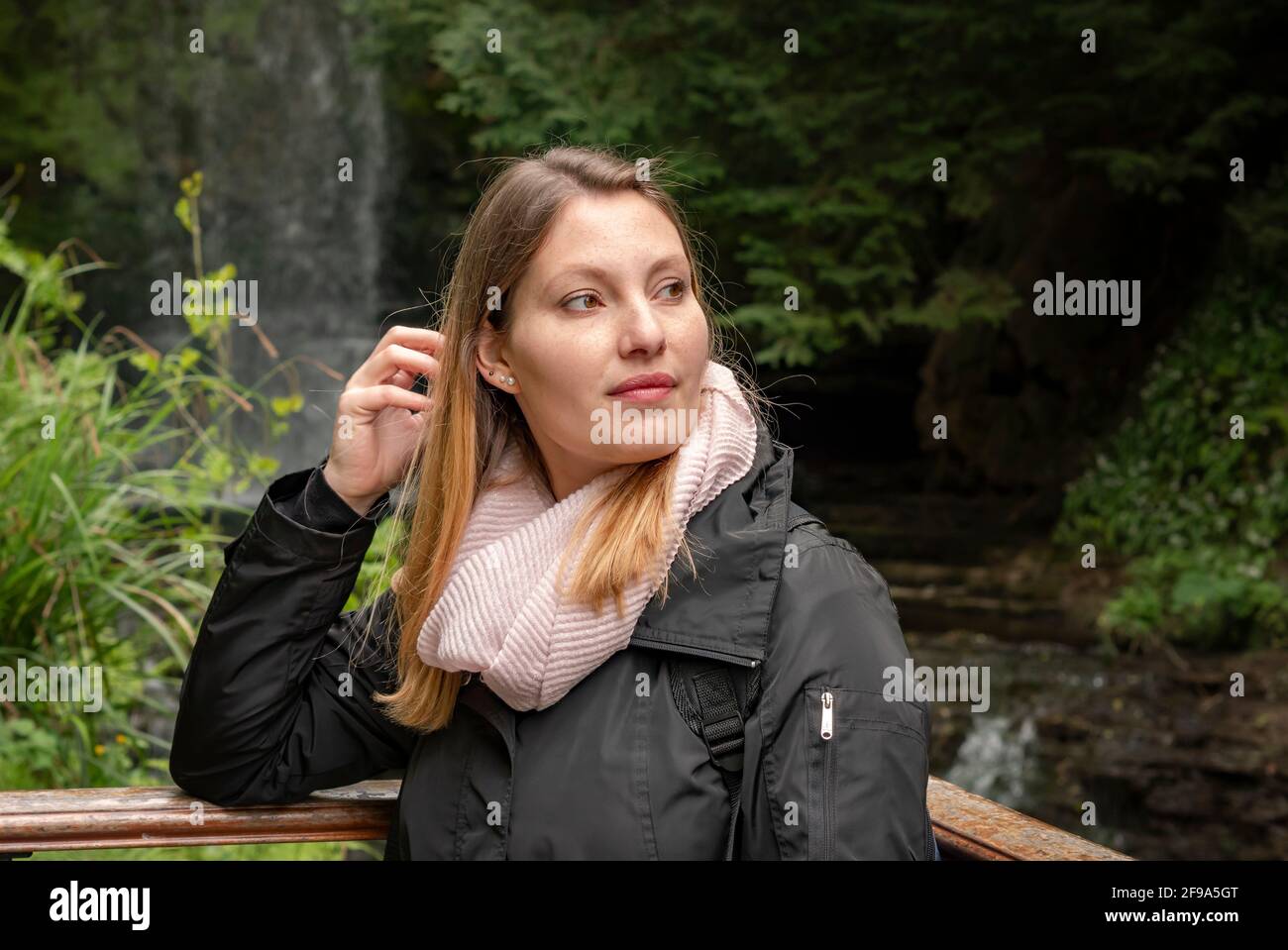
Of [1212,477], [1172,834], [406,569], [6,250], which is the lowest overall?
[1172,834]

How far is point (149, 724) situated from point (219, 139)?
699cm

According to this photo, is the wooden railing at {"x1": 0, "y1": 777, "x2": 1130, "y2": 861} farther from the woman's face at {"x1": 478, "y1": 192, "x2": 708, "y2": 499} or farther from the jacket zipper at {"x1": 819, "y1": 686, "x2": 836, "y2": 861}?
the woman's face at {"x1": 478, "y1": 192, "x2": 708, "y2": 499}

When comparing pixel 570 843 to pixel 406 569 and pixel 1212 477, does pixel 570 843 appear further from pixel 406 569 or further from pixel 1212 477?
pixel 1212 477

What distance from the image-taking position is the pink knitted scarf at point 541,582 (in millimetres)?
1428

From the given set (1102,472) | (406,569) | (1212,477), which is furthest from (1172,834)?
(406,569)

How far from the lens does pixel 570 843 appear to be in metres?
1.37

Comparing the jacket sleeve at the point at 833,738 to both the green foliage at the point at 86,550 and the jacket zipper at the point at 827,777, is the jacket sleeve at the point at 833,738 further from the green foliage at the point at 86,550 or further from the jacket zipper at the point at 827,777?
the green foliage at the point at 86,550

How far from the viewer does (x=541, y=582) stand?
1480 mm

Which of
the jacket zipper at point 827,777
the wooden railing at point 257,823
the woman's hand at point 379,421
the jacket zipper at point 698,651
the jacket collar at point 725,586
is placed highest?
the woman's hand at point 379,421

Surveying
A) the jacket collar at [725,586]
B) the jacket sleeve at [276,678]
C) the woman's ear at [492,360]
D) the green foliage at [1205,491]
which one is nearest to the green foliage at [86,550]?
the jacket sleeve at [276,678]

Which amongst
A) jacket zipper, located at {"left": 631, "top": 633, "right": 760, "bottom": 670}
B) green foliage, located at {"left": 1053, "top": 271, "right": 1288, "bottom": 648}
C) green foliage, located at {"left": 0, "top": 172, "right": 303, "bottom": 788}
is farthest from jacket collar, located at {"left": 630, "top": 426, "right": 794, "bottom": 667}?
green foliage, located at {"left": 1053, "top": 271, "right": 1288, "bottom": 648}

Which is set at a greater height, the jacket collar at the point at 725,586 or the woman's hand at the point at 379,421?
A: the woman's hand at the point at 379,421

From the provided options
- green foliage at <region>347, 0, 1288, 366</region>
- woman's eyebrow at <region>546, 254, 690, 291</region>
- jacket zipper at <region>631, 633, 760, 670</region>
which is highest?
green foliage at <region>347, 0, 1288, 366</region>

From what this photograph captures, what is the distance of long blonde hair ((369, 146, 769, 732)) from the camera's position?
152 centimetres
